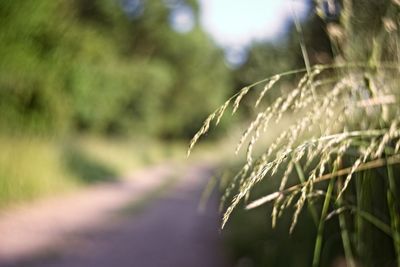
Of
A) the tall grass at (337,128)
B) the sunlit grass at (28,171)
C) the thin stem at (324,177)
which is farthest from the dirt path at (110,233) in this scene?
the thin stem at (324,177)

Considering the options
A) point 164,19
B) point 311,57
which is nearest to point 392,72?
point 311,57

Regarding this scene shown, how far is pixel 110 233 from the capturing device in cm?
652

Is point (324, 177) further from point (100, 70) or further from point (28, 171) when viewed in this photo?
point (100, 70)

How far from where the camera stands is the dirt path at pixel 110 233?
16.7ft

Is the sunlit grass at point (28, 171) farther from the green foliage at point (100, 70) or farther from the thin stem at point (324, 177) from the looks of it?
the thin stem at point (324, 177)

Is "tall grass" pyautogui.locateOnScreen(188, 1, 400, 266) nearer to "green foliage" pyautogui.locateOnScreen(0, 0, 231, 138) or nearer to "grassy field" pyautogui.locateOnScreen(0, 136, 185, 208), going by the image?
Answer: "grassy field" pyautogui.locateOnScreen(0, 136, 185, 208)

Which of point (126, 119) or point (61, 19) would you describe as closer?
point (61, 19)

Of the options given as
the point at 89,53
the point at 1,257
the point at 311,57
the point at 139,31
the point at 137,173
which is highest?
the point at 139,31

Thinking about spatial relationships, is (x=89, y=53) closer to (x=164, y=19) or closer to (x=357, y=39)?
(x=357, y=39)

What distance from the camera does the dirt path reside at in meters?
5.08

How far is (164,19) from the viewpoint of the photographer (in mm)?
25891

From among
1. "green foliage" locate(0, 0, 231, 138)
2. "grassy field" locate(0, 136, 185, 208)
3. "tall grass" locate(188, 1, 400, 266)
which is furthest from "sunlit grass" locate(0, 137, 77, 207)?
"tall grass" locate(188, 1, 400, 266)

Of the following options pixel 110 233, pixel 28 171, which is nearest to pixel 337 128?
pixel 110 233

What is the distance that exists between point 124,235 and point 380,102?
555 cm
